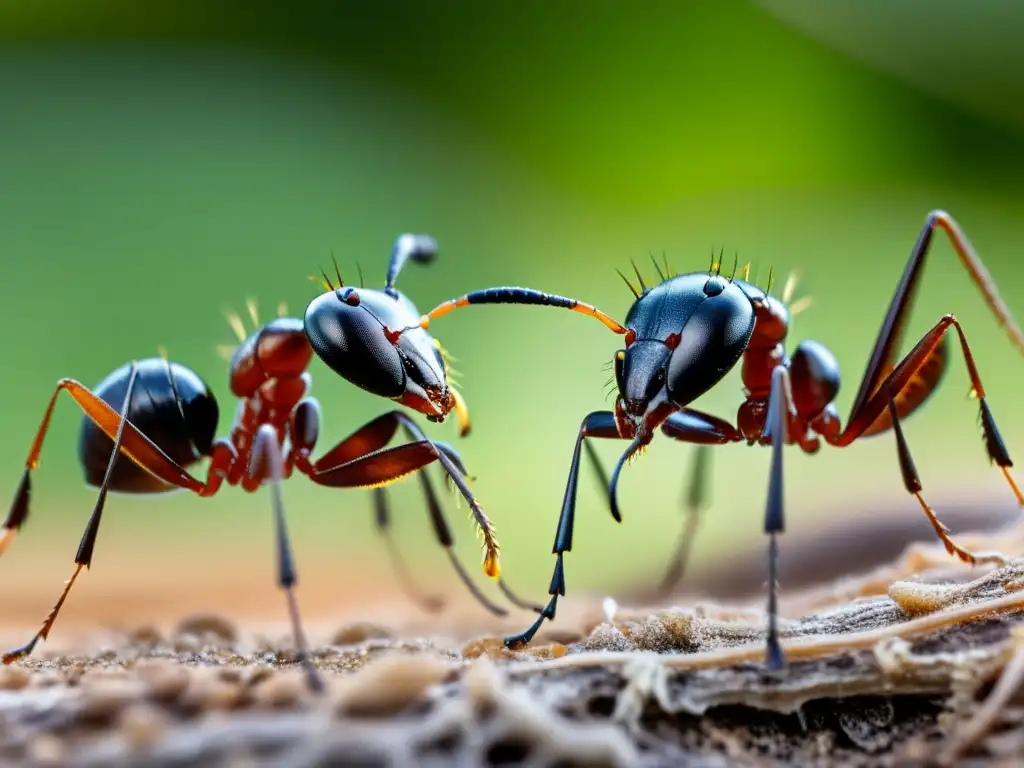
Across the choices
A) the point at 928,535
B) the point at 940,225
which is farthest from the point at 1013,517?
the point at 940,225

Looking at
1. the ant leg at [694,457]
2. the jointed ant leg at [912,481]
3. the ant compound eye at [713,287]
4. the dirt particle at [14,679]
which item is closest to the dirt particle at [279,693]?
the dirt particle at [14,679]

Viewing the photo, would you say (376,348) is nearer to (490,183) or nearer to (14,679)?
(14,679)

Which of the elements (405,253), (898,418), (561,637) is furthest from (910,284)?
(405,253)

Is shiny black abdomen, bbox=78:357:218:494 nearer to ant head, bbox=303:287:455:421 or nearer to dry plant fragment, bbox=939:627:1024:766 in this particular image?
ant head, bbox=303:287:455:421

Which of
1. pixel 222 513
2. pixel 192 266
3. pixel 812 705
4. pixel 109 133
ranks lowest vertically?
A: pixel 812 705

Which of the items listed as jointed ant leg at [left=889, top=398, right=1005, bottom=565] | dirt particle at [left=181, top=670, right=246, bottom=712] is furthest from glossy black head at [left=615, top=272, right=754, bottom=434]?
dirt particle at [left=181, top=670, right=246, bottom=712]

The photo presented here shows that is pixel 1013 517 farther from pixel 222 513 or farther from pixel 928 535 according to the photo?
pixel 222 513
